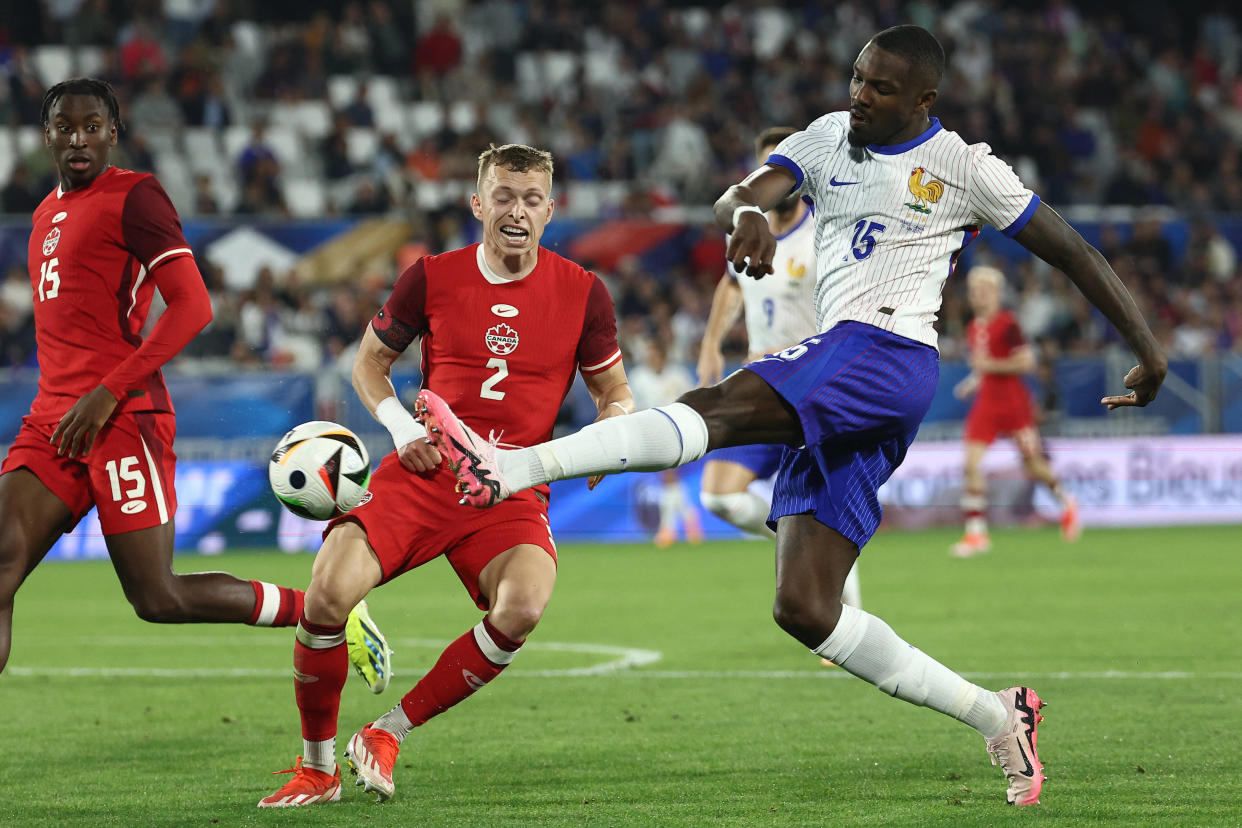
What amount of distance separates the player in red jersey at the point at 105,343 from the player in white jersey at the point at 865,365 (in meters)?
1.51

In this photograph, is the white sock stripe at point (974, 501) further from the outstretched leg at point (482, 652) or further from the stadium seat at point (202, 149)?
the stadium seat at point (202, 149)

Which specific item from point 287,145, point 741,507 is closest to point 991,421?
point 741,507

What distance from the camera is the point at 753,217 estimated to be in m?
4.72

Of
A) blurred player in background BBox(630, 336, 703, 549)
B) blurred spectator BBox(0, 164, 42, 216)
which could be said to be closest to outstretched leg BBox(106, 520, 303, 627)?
blurred player in background BBox(630, 336, 703, 549)

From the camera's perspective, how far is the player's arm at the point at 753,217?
4.62 meters

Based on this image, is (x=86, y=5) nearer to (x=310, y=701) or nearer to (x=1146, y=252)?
(x=1146, y=252)

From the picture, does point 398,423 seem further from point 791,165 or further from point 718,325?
point 718,325

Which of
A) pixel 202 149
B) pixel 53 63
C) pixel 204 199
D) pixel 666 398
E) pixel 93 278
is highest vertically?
pixel 53 63

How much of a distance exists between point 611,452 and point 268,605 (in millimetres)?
1990

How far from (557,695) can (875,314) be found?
3389 mm

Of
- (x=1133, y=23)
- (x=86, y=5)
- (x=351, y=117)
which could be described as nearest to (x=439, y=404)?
(x=351, y=117)

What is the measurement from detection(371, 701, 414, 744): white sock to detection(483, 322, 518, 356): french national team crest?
127 cm

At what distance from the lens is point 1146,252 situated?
21828 mm

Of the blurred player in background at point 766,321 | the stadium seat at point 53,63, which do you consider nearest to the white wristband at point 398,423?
the blurred player in background at point 766,321
